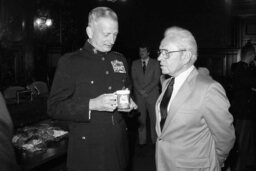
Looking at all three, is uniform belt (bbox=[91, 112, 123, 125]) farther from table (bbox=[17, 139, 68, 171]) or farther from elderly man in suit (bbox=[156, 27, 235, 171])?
table (bbox=[17, 139, 68, 171])

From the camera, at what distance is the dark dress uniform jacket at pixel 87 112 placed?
1.96 metres

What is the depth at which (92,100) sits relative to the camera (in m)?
1.93

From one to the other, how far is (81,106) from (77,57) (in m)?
0.39

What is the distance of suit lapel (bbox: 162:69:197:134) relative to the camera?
6.28ft

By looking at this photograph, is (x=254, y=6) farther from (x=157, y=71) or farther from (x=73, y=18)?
(x=73, y=18)

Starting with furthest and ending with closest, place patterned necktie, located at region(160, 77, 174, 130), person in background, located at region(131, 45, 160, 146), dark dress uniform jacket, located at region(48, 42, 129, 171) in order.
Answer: person in background, located at region(131, 45, 160, 146)
patterned necktie, located at region(160, 77, 174, 130)
dark dress uniform jacket, located at region(48, 42, 129, 171)

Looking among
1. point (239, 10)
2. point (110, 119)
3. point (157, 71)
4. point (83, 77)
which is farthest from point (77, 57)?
point (239, 10)

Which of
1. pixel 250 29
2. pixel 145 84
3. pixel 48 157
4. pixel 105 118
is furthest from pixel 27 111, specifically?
pixel 250 29

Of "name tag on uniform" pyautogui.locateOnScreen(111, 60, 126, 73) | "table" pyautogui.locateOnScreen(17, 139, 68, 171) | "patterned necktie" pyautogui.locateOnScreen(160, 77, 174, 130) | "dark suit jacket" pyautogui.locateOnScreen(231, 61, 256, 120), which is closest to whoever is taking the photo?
"patterned necktie" pyautogui.locateOnScreen(160, 77, 174, 130)

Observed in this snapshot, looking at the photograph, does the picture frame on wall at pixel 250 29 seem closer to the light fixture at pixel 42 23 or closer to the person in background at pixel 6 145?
the light fixture at pixel 42 23

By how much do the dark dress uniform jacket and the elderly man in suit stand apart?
14.6 inches

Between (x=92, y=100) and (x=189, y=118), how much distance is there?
2.25ft

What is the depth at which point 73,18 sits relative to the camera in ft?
31.8

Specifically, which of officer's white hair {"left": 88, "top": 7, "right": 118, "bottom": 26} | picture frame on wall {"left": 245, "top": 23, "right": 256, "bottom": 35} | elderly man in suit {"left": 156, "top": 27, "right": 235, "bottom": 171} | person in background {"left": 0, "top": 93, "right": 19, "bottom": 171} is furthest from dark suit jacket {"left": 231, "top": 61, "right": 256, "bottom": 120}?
picture frame on wall {"left": 245, "top": 23, "right": 256, "bottom": 35}
